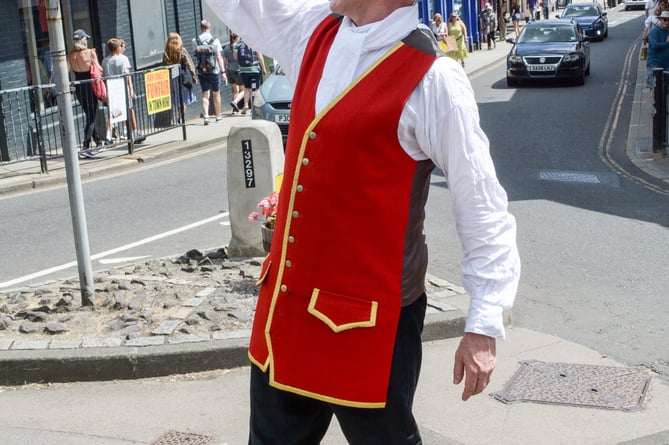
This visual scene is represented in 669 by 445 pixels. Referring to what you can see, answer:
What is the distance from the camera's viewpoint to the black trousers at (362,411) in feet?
9.14

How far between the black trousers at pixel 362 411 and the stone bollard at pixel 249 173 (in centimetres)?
484

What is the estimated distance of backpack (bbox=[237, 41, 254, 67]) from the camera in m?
20.3

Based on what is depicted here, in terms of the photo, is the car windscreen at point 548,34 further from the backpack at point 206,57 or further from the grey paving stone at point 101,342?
the grey paving stone at point 101,342

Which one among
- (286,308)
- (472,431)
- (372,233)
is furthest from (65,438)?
(372,233)

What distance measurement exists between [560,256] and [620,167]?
5632 millimetres

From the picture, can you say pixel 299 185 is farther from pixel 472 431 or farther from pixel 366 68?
pixel 472 431

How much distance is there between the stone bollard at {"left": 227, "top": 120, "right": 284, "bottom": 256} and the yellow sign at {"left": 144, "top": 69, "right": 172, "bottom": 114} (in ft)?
27.4

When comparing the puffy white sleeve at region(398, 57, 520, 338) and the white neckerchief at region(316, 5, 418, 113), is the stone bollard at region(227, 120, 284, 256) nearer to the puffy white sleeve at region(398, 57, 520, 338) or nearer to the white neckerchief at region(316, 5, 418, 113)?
the white neckerchief at region(316, 5, 418, 113)

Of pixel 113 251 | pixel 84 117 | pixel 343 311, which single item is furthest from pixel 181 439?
pixel 84 117

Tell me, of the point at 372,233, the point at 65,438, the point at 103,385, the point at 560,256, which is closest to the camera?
the point at 372,233

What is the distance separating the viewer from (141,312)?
6.12 meters

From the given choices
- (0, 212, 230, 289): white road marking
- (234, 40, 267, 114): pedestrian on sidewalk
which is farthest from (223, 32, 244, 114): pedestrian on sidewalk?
(0, 212, 230, 289): white road marking

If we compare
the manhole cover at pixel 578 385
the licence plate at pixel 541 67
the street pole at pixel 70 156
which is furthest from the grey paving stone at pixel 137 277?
the licence plate at pixel 541 67

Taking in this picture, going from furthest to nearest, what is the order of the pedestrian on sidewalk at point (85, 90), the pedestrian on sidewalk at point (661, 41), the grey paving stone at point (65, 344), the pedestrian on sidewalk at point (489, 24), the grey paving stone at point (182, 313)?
the pedestrian on sidewalk at point (489, 24) < the pedestrian on sidewalk at point (661, 41) < the pedestrian on sidewalk at point (85, 90) < the grey paving stone at point (182, 313) < the grey paving stone at point (65, 344)
